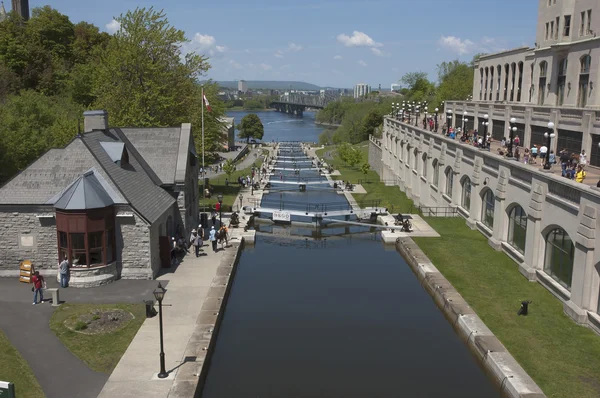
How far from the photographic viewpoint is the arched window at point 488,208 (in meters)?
35.3

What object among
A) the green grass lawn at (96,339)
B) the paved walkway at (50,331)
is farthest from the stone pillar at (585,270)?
the paved walkway at (50,331)

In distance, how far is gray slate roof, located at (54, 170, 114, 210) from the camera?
24.6 m

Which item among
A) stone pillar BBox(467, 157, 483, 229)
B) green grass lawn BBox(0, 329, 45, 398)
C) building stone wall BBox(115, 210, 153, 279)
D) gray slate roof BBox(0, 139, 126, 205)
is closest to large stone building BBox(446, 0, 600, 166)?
stone pillar BBox(467, 157, 483, 229)

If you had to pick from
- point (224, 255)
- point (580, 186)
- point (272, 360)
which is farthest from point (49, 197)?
point (580, 186)

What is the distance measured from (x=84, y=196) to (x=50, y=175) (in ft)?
9.81

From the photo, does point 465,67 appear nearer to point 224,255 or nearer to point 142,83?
point 142,83

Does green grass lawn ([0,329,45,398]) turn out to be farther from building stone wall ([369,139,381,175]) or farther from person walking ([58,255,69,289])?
building stone wall ([369,139,381,175])

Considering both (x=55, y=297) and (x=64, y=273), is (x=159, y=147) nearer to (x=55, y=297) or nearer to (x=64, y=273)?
(x=64, y=273)

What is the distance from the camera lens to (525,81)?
55.9 m

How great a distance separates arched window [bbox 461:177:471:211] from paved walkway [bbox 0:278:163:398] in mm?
23941

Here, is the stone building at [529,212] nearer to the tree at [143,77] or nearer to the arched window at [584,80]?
the arched window at [584,80]

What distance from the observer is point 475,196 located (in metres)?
37.7

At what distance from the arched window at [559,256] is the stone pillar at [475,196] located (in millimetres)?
10821

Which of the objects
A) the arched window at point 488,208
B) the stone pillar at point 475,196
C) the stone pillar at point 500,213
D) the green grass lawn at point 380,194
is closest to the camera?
the stone pillar at point 500,213
